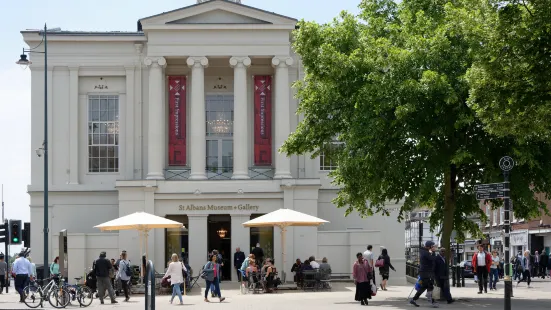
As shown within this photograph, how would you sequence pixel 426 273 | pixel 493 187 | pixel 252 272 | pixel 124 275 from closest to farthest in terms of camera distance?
pixel 493 187 < pixel 426 273 < pixel 124 275 < pixel 252 272

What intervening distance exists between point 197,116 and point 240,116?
2092 millimetres

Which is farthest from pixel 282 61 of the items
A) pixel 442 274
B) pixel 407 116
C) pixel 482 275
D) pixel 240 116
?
pixel 442 274

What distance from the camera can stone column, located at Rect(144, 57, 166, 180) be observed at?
161 ft

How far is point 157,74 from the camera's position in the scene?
49250 mm

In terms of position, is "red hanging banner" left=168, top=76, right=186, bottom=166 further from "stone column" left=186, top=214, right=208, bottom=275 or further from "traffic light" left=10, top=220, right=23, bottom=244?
"traffic light" left=10, top=220, right=23, bottom=244

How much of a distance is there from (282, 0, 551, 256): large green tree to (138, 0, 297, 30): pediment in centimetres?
1633

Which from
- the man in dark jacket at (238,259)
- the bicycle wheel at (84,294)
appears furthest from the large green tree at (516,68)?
the man in dark jacket at (238,259)

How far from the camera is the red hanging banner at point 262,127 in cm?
5044

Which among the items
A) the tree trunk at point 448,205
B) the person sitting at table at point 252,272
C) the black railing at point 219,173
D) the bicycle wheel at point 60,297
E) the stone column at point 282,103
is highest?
the stone column at point 282,103

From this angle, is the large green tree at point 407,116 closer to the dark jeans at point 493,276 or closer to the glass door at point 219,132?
the dark jeans at point 493,276

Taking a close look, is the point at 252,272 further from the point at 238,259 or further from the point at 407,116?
Answer: the point at 407,116

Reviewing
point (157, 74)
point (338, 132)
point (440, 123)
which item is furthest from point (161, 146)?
point (440, 123)

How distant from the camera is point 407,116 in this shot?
29.2 meters

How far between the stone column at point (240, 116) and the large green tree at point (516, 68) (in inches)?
1029
